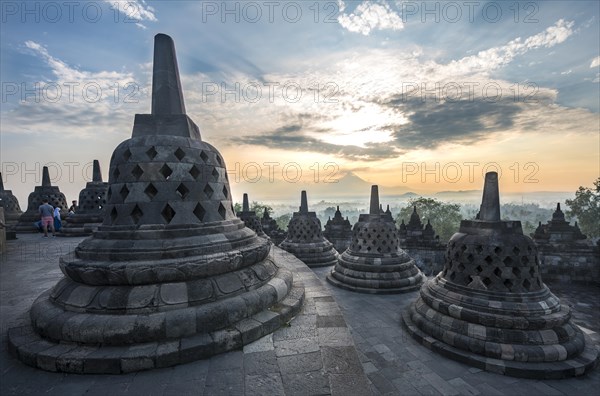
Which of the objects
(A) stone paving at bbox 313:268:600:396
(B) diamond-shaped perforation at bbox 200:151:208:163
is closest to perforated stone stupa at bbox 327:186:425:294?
(A) stone paving at bbox 313:268:600:396

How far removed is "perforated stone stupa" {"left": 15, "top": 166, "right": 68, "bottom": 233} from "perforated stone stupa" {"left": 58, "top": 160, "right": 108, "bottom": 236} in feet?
12.4

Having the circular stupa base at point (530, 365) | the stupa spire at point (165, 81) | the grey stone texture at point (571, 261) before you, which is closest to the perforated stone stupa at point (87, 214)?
the stupa spire at point (165, 81)

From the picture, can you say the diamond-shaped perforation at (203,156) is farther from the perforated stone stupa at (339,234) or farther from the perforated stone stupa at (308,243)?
the perforated stone stupa at (339,234)

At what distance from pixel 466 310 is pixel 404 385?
8.65 feet

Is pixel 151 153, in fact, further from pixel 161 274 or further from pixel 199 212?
pixel 161 274

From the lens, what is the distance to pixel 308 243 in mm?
14938

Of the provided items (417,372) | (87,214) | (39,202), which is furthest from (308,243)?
(39,202)

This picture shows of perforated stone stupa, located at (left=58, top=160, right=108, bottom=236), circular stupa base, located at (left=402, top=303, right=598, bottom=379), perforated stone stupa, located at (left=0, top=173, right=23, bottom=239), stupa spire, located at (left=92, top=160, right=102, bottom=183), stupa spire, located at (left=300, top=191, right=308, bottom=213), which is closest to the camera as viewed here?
circular stupa base, located at (left=402, top=303, right=598, bottom=379)

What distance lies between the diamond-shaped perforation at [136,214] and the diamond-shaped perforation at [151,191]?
24 cm

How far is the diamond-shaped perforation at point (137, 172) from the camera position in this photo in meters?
4.03

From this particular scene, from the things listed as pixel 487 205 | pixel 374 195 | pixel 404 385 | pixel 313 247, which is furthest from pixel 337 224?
pixel 404 385

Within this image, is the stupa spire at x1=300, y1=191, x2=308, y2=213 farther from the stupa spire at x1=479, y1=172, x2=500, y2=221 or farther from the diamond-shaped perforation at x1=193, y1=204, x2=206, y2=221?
the diamond-shaped perforation at x1=193, y1=204, x2=206, y2=221

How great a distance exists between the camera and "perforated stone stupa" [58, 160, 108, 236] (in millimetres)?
11784

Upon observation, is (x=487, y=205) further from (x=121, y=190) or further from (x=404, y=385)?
(x=121, y=190)
